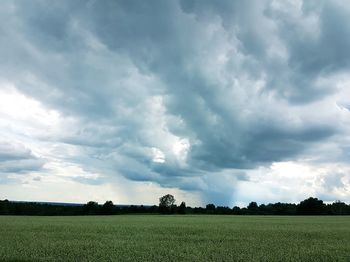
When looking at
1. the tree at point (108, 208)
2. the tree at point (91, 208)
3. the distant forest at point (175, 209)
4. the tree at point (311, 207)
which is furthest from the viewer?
the tree at point (108, 208)

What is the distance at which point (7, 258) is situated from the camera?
1841 cm

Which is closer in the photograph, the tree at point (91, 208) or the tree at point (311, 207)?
the tree at point (311, 207)

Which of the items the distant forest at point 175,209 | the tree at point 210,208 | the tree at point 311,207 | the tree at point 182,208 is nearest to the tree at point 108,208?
the distant forest at point 175,209

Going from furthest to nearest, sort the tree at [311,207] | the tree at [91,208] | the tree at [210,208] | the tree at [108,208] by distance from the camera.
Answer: the tree at [210,208] → the tree at [108,208] → the tree at [91,208] → the tree at [311,207]

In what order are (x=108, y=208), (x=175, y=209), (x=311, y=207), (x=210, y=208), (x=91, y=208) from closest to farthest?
1. (x=311, y=207)
2. (x=108, y=208)
3. (x=91, y=208)
4. (x=175, y=209)
5. (x=210, y=208)

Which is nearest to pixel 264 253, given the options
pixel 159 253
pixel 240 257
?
pixel 240 257

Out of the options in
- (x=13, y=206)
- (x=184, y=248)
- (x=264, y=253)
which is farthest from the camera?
(x=13, y=206)

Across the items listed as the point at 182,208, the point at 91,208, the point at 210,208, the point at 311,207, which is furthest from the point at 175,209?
the point at 311,207

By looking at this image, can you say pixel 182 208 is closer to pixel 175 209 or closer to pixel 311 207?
pixel 175 209

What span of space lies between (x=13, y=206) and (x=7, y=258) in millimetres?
132731

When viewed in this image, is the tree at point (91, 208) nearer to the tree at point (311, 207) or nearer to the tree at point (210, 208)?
the tree at point (210, 208)

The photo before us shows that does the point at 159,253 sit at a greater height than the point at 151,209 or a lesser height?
lesser

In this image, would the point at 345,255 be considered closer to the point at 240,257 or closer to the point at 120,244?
the point at 240,257

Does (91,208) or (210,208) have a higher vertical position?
(210,208)
